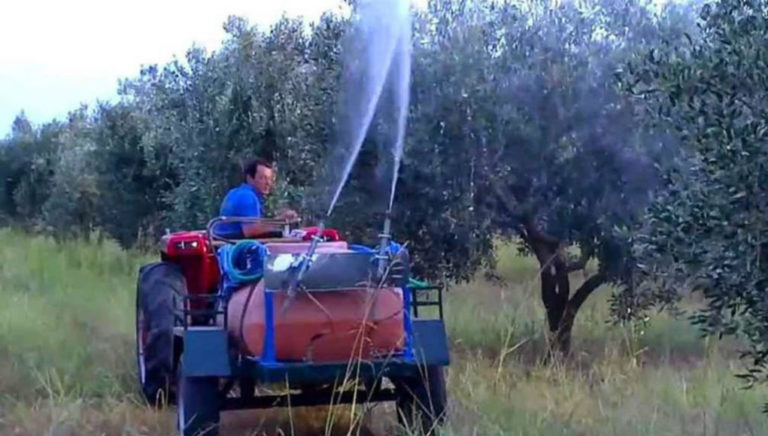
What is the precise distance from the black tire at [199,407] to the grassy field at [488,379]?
55 centimetres

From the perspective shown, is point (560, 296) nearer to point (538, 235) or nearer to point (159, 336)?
point (538, 235)

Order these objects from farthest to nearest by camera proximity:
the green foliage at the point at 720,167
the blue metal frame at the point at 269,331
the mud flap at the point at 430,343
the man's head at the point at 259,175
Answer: the man's head at the point at 259,175, the mud flap at the point at 430,343, the blue metal frame at the point at 269,331, the green foliage at the point at 720,167

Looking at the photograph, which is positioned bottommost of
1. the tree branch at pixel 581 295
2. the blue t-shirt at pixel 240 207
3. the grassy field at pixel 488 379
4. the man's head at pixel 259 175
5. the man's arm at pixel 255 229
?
the grassy field at pixel 488 379

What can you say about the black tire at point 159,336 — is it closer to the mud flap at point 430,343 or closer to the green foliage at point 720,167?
the mud flap at point 430,343

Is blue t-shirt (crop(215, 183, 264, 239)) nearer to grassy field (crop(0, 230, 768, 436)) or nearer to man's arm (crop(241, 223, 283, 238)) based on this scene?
man's arm (crop(241, 223, 283, 238))

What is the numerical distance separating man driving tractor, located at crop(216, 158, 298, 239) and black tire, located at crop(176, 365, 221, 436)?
1469 millimetres

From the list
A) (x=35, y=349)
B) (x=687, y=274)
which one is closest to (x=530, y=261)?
(x=35, y=349)

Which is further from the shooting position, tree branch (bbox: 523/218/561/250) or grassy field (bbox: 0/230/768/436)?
tree branch (bbox: 523/218/561/250)

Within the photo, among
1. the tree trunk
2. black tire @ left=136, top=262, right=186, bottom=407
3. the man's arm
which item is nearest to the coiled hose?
the man's arm

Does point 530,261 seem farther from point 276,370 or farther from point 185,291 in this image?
point 276,370

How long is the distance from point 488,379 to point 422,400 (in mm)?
1732

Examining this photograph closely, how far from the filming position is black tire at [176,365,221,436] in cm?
691

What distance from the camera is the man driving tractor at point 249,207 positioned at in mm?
8164

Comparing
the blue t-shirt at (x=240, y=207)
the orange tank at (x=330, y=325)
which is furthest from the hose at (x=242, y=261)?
the blue t-shirt at (x=240, y=207)
